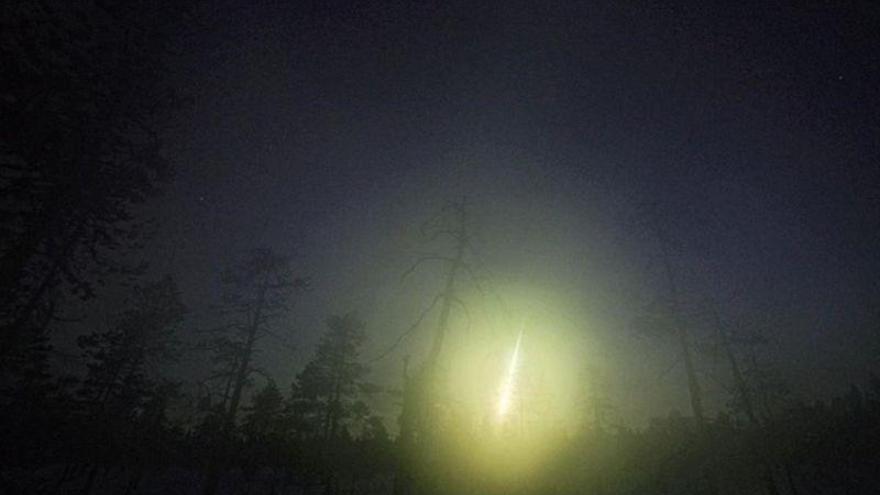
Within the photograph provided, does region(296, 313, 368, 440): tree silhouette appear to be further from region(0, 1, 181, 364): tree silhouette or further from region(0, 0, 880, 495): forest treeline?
region(0, 1, 181, 364): tree silhouette

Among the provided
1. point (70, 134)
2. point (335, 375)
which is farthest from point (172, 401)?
point (70, 134)

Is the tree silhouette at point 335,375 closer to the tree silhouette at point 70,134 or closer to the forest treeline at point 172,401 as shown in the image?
the forest treeline at point 172,401

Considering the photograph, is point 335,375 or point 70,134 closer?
point 70,134

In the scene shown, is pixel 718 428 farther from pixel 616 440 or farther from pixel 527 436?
pixel 527 436

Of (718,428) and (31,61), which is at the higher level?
(31,61)

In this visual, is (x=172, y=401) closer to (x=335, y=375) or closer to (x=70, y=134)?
(x=335, y=375)

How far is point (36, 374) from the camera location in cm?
1080

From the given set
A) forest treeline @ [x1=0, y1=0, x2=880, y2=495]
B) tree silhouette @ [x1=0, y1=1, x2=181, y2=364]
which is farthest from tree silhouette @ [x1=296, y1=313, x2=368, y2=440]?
tree silhouette @ [x1=0, y1=1, x2=181, y2=364]

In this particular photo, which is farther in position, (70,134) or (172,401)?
(172,401)

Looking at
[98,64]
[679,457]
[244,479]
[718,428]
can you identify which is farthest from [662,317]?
[244,479]

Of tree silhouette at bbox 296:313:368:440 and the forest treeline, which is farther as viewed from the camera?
tree silhouette at bbox 296:313:368:440

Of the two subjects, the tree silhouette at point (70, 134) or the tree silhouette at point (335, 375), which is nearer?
the tree silhouette at point (70, 134)

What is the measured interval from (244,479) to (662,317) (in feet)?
103

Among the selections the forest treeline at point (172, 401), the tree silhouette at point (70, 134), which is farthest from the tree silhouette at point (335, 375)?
the tree silhouette at point (70, 134)
